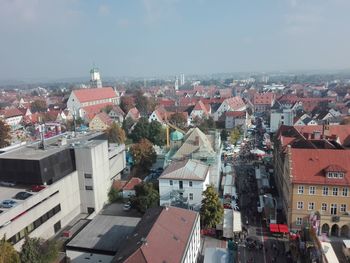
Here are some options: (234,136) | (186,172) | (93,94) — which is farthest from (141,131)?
A: (93,94)

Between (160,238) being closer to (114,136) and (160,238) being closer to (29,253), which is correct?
(29,253)

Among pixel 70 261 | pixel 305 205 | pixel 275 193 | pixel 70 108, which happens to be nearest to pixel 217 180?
pixel 275 193

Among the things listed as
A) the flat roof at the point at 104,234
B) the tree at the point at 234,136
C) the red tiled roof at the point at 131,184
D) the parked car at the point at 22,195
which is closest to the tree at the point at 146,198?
the flat roof at the point at 104,234

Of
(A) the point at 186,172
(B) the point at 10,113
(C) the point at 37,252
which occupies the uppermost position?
(B) the point at 10,113

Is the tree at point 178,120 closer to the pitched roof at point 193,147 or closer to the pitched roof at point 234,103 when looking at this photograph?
the pitched roof at point 234,103

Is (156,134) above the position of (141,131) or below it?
below

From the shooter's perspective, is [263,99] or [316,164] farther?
[263,99]

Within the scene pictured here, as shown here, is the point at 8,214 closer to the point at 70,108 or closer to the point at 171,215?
the point at 171,215

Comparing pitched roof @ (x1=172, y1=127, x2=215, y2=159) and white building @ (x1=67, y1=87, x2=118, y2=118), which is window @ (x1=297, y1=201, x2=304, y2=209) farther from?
white building @ (x1=67, y1=87, x2=118, y2=118)
